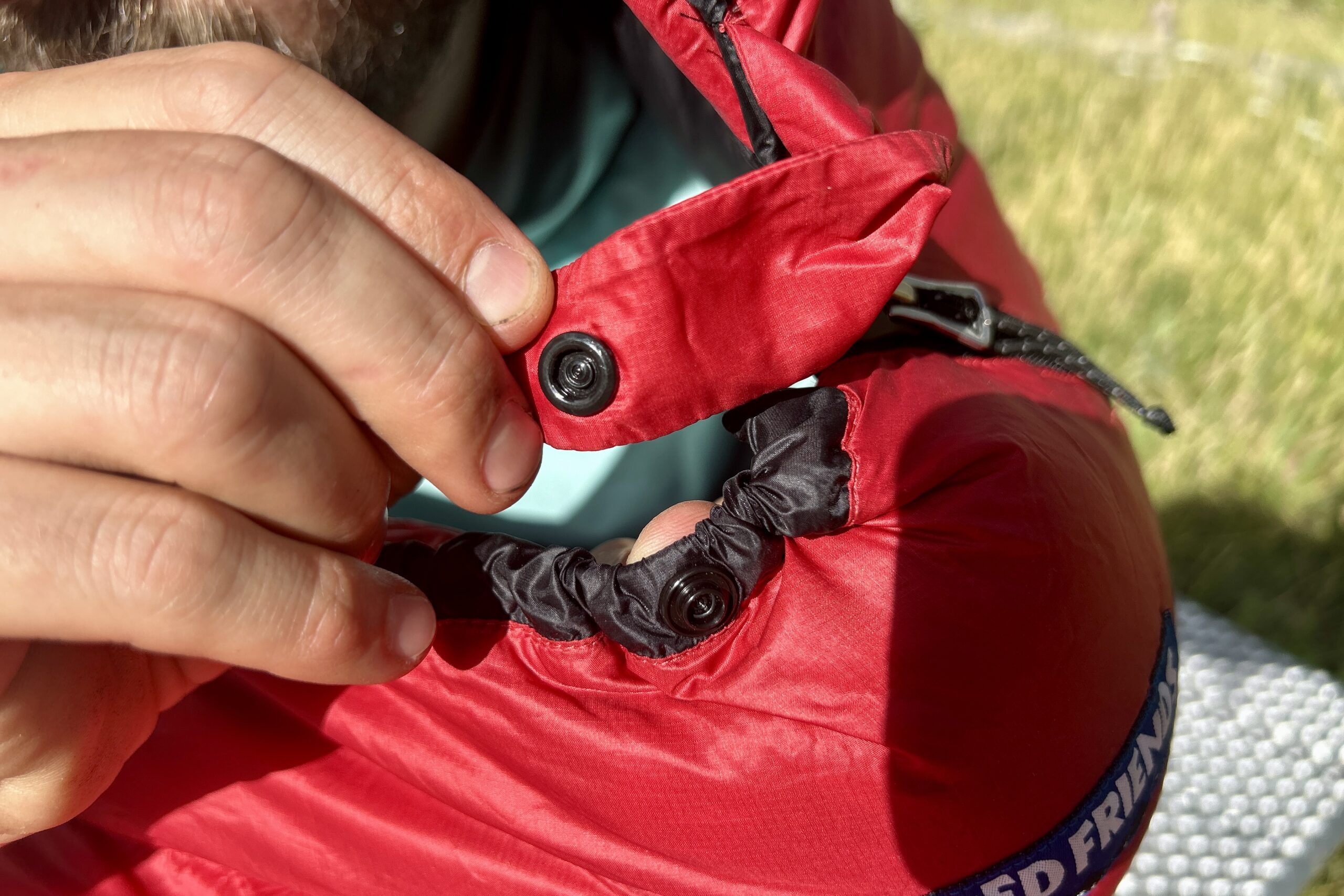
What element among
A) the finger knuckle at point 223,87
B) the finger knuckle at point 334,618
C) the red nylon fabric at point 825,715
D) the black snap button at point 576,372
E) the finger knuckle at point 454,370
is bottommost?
the red nylon fabric at point 825,715

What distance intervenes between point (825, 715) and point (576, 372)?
294mm

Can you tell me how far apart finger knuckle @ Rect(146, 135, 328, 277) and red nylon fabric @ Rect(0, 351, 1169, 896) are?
350 millimetres

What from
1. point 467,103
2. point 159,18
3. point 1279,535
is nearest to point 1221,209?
point 1279,535

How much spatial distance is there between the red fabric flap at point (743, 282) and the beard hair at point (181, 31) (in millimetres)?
309

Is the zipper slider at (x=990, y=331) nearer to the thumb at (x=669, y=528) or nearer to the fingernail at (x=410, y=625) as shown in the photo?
the thumb at (x=669, y=528)

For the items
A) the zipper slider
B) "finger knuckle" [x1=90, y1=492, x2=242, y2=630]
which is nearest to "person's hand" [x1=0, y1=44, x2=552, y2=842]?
"finger knuckle" [x1=90, y1=492, x2=242, y2=630]

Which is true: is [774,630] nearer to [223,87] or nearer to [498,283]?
[498,283]

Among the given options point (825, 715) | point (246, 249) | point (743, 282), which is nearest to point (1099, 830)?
point (825, 715)

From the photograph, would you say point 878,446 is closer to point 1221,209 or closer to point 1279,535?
point 1279,535

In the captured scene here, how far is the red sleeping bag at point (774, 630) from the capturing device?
2.03 feet

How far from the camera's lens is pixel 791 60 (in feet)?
2.30

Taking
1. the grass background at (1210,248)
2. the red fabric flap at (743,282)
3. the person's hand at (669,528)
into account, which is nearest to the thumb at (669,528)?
the person's hand at (669,528)

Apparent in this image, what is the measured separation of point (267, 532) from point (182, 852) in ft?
1.70

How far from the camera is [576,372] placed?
0.59 metres
